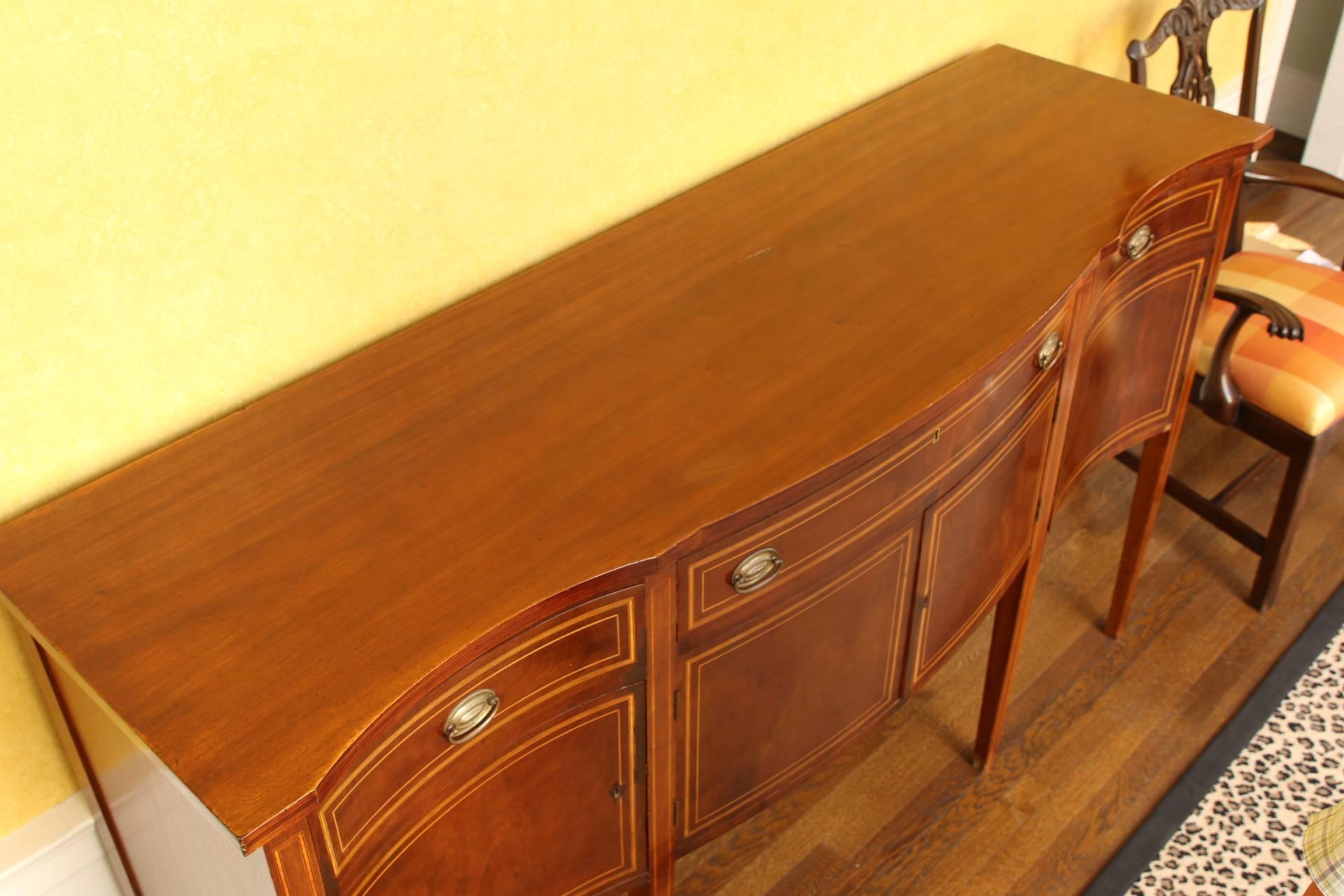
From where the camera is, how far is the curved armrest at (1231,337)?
186 cm

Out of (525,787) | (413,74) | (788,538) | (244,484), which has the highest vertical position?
(413,74)

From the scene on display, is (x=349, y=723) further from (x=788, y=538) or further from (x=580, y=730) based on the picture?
(x=788, y=538)

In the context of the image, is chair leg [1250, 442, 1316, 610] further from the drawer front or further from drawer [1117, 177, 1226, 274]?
the drawer front

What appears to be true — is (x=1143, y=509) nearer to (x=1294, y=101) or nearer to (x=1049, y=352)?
(x=1049, y=352)

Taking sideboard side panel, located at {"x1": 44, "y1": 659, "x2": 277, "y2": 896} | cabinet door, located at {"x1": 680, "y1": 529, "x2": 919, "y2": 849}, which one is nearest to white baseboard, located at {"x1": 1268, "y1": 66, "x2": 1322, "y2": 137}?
→ cabinet door, located at {"x1": 680, "y1": 529, "x2": 919, "y2": 849}

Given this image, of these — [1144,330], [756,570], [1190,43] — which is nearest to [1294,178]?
[1190,43]

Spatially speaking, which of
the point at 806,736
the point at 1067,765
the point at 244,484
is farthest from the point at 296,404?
the point at 1067,765

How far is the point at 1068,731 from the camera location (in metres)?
2.04

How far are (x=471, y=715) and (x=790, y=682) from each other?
1.39ft

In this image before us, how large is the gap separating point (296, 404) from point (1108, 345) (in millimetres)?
1076

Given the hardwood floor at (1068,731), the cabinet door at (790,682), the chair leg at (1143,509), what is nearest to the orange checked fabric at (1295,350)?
the chair leg at (1143,509)

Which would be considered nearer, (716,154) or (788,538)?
(788,538)

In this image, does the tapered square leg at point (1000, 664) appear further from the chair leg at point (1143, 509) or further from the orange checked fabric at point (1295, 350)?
the orange checked fabric at point (1295, 350)

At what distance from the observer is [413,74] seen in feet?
4.30
